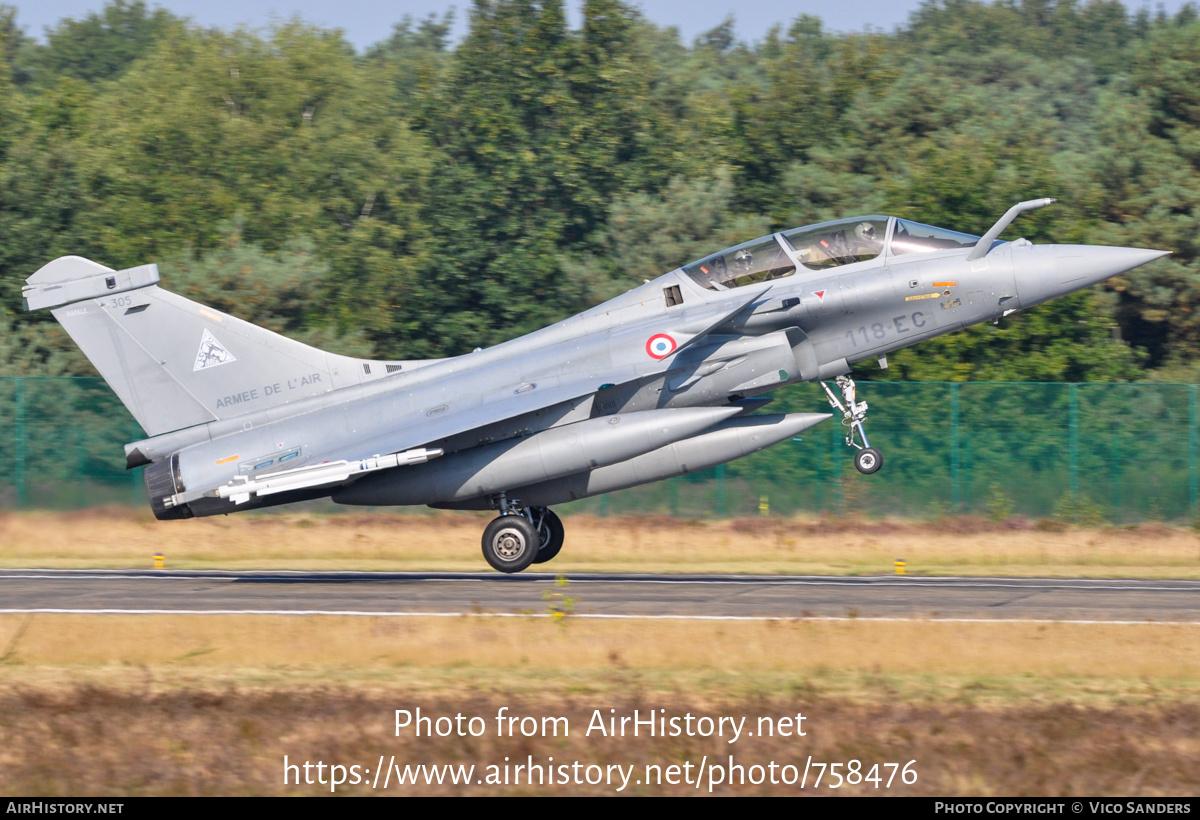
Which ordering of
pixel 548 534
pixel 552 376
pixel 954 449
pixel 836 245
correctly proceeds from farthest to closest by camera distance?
pixel 954 449 < pixel 548 534 < pixel 552 376 < pixel 836 245

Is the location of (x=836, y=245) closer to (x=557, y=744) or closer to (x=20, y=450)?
(x=557, y=744)

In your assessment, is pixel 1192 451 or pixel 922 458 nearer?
pixel 1192 451

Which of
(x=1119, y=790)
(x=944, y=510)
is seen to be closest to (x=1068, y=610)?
(x=1119, y=790)

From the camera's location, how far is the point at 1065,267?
17328mm

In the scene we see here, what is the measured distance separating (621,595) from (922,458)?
12.5m

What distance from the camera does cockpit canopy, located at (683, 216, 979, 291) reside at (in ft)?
58.9

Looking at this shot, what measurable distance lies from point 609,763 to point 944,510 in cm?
1885

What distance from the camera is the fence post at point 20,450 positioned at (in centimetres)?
2781

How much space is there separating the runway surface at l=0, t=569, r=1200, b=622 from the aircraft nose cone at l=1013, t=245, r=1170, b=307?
413cm

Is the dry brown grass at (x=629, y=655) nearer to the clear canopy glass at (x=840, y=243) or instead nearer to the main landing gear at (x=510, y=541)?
the main landing gear at (x=510, y=541)

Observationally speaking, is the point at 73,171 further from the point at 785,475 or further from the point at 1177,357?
the point at 1177,357

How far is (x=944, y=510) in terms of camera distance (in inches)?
1096

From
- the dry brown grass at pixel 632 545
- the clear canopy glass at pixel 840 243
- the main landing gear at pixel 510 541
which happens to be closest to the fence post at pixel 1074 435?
the dry brown grass at pixel 632 545

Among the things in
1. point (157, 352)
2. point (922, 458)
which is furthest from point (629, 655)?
point (922, 458)
